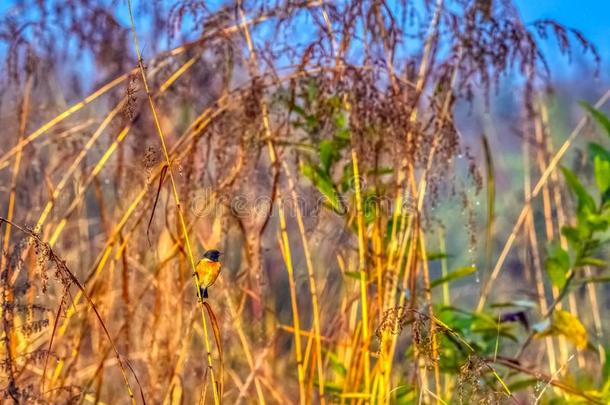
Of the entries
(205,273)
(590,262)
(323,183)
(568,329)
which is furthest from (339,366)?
(205,273)

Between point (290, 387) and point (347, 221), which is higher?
point (347, 221)

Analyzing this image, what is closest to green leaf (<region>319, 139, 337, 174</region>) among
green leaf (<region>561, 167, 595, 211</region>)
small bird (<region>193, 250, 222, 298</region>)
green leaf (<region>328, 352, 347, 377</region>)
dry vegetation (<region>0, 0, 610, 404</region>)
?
dry vegetation (<region>0, 0, 610, 404</region>)

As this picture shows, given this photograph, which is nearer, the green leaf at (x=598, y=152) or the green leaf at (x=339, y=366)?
the green leaf at (x=339, y=366)

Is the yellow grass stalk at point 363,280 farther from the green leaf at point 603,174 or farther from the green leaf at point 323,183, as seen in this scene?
the green leaf at point 603,174

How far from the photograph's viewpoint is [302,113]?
1.95m

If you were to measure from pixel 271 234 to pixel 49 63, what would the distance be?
128 cm

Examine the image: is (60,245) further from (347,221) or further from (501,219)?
(501,219)

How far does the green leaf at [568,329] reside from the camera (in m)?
1.95

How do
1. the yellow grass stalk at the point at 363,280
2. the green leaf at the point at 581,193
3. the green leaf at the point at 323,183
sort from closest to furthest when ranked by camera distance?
the yellow grass stalk at the point at 363,280
the green leaf at the point at 323,183
the green leaf at the point at 581,193

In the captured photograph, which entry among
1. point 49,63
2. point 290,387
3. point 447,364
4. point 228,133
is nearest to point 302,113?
point 228,133

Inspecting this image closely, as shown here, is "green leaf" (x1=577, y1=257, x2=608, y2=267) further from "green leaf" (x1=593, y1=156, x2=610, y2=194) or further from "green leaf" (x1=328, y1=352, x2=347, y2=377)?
"green leaf" (x1=328, y1=352, x2=347, y2=377)

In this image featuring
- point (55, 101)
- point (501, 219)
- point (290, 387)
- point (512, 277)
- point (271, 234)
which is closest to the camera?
point (290, 387)

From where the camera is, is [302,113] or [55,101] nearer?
[302,113]

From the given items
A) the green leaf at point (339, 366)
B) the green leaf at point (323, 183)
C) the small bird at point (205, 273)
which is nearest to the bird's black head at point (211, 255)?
the small bird at point (205, 273)
